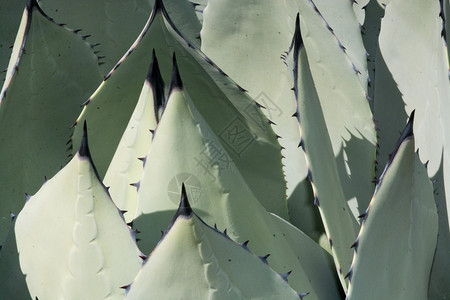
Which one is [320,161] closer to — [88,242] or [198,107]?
[198,107]

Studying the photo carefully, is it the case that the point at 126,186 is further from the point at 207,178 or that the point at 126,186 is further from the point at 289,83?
the point at 289,83

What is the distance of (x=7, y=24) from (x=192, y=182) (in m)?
0.65

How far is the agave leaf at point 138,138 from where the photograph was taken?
3.01ft

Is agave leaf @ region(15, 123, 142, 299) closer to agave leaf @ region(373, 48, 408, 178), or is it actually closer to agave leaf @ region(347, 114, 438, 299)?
agave leaf @ region(347, 114, 438, 299)

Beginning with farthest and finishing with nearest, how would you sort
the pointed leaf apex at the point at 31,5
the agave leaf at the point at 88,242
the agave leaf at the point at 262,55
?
the agave leaf at the point at 262,55, the pointed leaf apex at the point at 31,5, the agave leaf at the point at 88,242

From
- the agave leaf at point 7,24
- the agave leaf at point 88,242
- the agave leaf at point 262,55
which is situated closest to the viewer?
the agave leaf at point 88,242

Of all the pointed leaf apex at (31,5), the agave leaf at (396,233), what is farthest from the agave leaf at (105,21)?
the agave leaf at (396,233)

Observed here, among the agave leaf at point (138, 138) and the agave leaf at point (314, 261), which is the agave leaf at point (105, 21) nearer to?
the agave leaf at point (138, 138)

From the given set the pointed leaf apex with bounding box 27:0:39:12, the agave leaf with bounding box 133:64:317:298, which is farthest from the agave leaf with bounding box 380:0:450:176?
the pointed leaf apex with bounding box 27:0:39:12

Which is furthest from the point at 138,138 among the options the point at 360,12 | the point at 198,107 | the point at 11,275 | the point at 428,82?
the point at 360,12

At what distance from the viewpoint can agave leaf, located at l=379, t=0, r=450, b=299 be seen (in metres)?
1.04

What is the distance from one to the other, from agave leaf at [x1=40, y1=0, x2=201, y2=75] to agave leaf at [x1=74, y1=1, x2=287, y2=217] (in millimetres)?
209

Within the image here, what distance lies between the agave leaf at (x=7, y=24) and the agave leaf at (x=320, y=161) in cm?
63


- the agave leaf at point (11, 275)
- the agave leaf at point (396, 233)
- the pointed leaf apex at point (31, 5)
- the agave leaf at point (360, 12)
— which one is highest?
the pointed leaf apex at point (31, 5)
